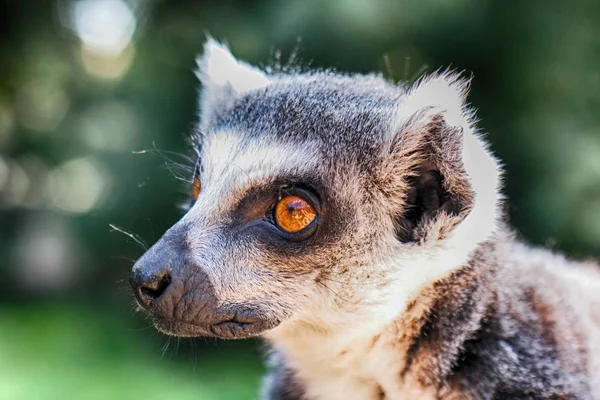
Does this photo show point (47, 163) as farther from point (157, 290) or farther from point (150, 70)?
point (157, 290)

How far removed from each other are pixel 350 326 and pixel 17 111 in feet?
20.4

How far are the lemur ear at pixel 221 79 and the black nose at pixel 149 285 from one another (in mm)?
886

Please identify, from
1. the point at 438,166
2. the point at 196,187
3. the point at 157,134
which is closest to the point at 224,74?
the point at 196,187

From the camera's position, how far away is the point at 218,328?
1724 mm

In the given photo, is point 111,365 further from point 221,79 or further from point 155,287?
point 155,287

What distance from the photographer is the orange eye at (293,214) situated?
1.76m

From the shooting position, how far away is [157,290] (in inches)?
65.0

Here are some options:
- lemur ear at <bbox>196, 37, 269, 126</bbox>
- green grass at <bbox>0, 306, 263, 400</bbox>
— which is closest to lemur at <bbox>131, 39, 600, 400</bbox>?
lemur ear at <bbox>196, 37, 269, 126</bbox>

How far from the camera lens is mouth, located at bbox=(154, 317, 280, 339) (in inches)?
66.9

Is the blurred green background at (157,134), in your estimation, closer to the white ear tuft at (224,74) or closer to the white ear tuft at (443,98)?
the white ear tuft at (224,74)

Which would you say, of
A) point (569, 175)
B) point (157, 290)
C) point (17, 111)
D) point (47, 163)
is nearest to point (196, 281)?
point (157, 290)

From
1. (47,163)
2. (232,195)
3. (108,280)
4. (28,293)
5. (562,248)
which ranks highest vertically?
(562,248)

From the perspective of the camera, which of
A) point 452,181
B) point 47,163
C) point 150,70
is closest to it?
point 452,181

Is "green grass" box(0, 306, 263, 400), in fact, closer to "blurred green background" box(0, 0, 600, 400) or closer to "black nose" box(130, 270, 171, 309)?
"blurred green background" box(0, 0, 600, 400)
